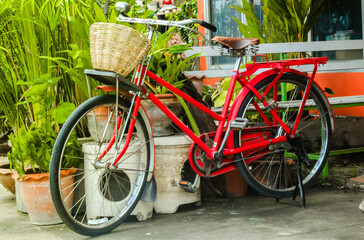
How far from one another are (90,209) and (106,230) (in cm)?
31

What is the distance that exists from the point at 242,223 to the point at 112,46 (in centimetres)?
149

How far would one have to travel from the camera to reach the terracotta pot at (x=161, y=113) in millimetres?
3795

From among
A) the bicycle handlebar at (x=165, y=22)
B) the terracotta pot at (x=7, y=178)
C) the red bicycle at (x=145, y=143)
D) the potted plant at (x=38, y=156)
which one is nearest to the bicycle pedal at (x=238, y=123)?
the red bicycle at (x=145, y=143)

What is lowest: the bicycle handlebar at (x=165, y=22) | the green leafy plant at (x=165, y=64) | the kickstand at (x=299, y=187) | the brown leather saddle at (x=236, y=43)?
the kickstand at (x=299, y=187)

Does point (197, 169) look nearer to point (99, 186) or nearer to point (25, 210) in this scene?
point (99, 186)

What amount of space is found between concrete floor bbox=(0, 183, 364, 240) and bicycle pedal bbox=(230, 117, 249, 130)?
65 cm

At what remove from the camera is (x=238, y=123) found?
3570 millimetres

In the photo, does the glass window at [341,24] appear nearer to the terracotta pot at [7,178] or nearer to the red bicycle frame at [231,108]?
the red bicycle frame at [231,108]

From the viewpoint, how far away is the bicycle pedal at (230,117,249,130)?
3557 millimetres

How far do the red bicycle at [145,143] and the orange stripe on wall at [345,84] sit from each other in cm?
146

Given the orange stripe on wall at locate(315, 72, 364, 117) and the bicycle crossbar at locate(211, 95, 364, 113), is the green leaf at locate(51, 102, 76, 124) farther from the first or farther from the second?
the orange stripe on wall at locate(315, 72, 364, 117)

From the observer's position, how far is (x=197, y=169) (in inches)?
143

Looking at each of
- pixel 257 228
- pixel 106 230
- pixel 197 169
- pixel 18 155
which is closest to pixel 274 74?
pixel 197 169

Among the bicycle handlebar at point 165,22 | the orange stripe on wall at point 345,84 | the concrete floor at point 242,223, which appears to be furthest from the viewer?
the orange stripe on wall at point 345,84
